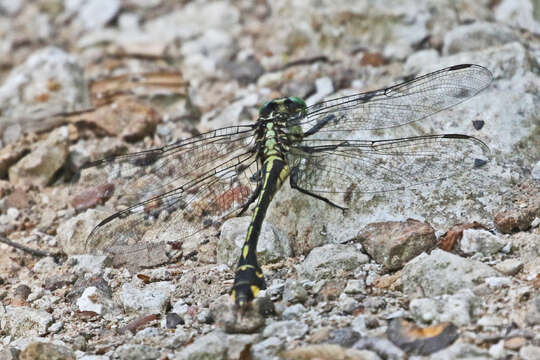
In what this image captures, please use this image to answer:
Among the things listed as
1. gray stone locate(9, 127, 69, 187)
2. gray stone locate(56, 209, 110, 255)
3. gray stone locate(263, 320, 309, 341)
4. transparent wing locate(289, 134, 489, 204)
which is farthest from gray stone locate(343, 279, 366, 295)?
gray stone locate(9, 127, 69, 187)

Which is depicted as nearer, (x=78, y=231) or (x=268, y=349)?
(x=268, y=349)

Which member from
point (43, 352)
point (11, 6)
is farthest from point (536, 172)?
point (11, 6)

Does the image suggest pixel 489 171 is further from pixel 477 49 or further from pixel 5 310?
pixel 5 310

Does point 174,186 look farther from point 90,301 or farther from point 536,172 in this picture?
point 536,172

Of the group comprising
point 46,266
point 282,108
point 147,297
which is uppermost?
point 282,108

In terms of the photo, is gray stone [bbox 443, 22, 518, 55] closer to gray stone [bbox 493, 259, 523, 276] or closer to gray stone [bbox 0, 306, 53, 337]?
gray stone [bbox 493, 259, 523, 276]

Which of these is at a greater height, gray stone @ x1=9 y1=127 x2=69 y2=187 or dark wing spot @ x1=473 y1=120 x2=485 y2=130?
gray stone @ x1=9 y1=127 x2=69 y2=187
